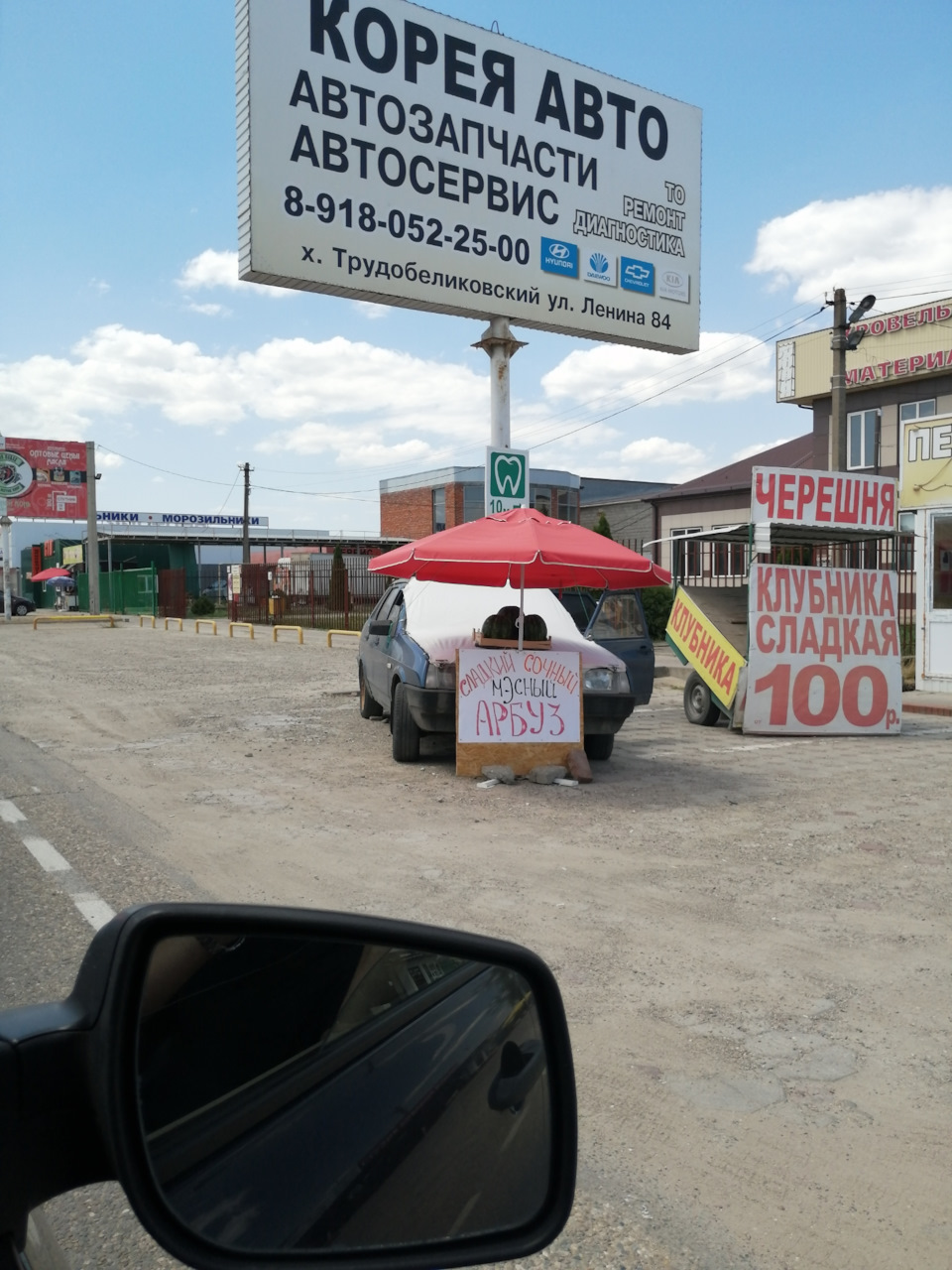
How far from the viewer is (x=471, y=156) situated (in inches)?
582

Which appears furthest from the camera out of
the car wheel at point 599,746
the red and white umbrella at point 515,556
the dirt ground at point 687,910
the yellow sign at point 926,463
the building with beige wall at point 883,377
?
the building with beige wall at point 883,377

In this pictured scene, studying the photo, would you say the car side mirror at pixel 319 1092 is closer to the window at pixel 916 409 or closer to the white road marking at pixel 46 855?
the white road marking at pixel 46 855

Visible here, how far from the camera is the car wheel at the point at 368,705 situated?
12.1 m

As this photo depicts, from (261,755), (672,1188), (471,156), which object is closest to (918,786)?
(261,755)

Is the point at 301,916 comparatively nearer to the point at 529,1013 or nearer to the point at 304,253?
the point at 529,1013

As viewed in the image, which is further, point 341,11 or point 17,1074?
point 341,11

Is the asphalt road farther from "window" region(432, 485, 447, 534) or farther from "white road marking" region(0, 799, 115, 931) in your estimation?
"window" region(432, 485, 447, 534)

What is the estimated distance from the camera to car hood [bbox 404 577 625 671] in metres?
9.61

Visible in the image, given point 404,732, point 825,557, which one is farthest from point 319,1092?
point 825,557

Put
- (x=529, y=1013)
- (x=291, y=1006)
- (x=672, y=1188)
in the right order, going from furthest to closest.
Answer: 1. (x=672, y=1188)
2. (x=529, y=1013)
3. (x=291, y=1006)

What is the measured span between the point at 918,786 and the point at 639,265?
35.4 feet

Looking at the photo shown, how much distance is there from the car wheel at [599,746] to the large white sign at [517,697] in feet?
2.13

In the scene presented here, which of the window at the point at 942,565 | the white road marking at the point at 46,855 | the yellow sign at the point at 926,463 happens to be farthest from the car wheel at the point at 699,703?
the white road marking at the point at 46,855

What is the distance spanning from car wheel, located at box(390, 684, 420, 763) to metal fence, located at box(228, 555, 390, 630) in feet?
74.5
